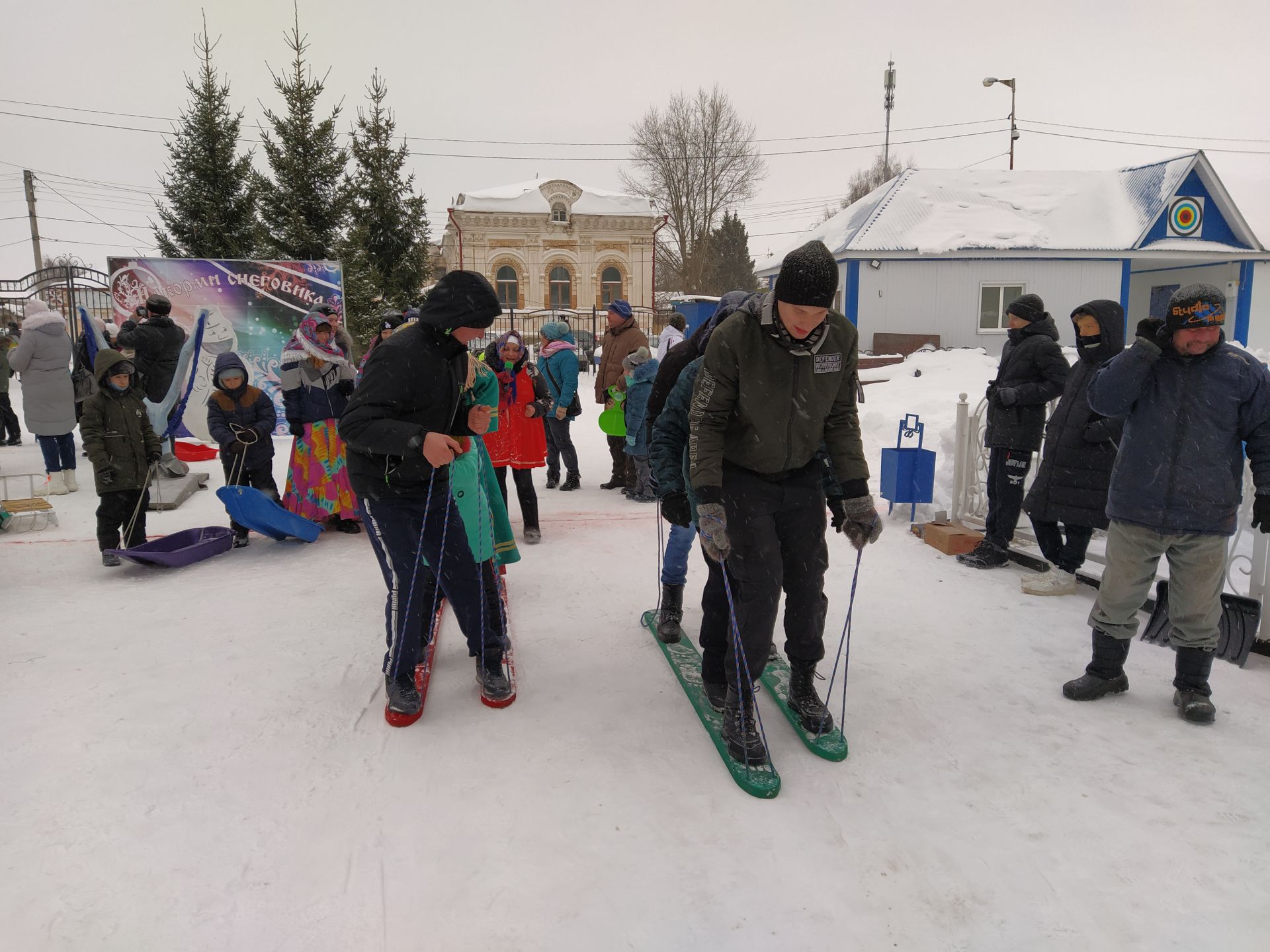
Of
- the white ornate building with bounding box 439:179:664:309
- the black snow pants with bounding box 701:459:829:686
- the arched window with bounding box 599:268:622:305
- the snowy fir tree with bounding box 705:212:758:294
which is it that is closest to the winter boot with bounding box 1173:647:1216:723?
the black snow pants with bounding box 701:459:829:686

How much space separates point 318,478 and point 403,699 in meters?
3.50

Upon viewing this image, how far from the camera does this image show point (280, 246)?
15.7 metres

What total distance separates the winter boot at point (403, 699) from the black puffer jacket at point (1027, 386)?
3921mm

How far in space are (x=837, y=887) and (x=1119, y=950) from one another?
0.72 meters

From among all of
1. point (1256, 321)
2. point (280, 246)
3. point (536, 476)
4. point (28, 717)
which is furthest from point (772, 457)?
point (1256, 321)

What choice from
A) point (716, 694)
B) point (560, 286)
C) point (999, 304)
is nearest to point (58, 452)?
point (716, 694)

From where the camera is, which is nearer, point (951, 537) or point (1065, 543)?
point (1065, 543)

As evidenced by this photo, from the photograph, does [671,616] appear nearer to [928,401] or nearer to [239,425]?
[239,425]

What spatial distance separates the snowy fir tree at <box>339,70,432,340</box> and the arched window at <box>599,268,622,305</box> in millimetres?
19903

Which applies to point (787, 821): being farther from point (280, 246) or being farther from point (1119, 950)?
point (280, 246)

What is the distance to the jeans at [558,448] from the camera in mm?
8031

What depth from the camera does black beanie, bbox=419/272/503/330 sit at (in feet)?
10.2

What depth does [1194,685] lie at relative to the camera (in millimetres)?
3318

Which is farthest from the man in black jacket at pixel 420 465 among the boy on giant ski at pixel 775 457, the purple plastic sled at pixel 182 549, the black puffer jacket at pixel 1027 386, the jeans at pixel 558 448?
the jeans at pixel 558 448
